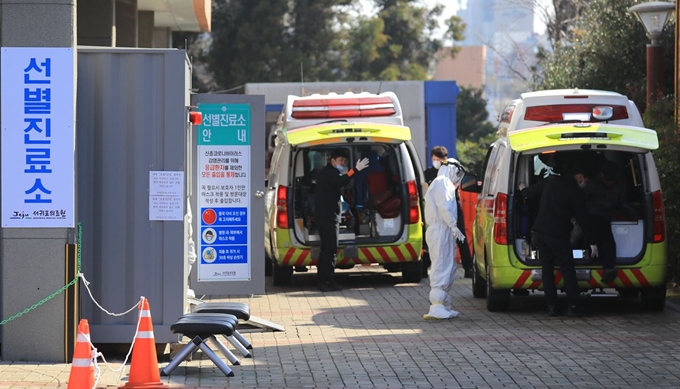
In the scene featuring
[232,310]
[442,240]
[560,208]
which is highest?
[560,208]

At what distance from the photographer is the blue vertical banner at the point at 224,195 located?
13078 mm

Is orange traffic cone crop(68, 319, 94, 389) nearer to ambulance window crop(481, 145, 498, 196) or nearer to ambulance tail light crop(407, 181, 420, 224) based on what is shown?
ambulance window crop(481, 145, 498, 196)

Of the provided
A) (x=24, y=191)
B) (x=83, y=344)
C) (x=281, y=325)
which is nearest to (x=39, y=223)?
(x=24, y=191)

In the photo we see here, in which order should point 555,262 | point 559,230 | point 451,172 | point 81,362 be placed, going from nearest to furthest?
point 81,362 < point 559,230 < point 555,262 < point 451,172

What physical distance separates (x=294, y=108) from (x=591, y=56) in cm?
675

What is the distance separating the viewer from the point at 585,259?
13172 millimetres

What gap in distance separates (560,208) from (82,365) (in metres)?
6.29

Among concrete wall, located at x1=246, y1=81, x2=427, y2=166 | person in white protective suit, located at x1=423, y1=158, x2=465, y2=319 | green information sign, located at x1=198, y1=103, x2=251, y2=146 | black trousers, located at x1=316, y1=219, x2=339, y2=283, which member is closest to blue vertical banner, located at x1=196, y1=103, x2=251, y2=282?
green information sign, located at x1=198, y1=103, x2=251, y2=146

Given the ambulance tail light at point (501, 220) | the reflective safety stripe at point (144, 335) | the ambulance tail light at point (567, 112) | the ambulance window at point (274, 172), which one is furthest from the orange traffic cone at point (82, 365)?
the ambulance window at point (274, 172)

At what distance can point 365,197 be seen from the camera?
57.5ft

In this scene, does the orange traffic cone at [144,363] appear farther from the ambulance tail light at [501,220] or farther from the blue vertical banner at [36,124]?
the ambulance tail light at [501,220]

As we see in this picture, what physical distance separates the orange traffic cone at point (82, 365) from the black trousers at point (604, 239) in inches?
259

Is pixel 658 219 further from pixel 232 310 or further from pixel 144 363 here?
pixel 144 363

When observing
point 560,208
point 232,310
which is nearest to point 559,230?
point 560,208
